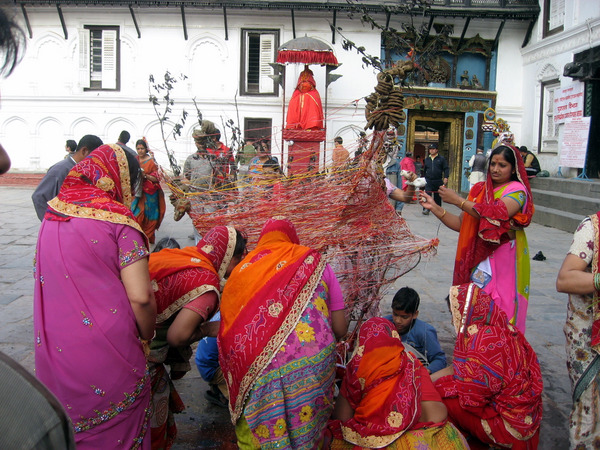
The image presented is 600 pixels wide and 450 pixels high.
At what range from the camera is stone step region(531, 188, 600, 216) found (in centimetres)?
966

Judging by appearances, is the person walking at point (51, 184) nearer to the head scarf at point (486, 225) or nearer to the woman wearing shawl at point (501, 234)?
the woman wearing shawl at point (501, 234)

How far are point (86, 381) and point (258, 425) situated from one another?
0.73m

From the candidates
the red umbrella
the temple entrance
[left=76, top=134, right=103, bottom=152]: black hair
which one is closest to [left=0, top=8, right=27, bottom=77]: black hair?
[left=76, top=134, right=103, bottom=152]: black hair

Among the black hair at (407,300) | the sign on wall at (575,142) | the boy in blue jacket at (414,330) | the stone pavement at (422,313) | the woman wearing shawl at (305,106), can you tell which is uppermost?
the woman wearing shawl at (305,106)

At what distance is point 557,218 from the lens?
10039 millimetres

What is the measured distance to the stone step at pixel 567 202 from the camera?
380 inches

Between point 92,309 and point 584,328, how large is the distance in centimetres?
229

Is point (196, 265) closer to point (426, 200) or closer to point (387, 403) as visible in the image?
Answer: point (387, 403)

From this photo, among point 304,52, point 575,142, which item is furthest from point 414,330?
point 304,52

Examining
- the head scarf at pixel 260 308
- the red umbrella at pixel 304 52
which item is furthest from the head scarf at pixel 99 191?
the red umbrella at pixel 304 52

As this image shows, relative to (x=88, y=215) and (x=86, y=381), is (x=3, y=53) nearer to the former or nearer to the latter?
(x=88, y=215)

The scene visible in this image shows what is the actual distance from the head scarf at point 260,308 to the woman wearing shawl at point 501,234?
1090 mm

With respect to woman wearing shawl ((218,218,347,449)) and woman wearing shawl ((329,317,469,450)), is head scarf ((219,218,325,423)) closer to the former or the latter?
woman wearing shawl ((218,218,347,449))

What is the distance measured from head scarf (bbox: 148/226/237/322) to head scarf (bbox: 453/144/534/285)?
1416 mm
